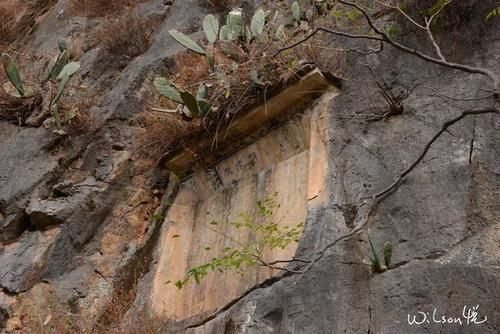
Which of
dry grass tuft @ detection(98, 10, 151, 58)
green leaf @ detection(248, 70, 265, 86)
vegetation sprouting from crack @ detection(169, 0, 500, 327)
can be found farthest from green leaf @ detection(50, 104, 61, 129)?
vegetation sprouting from crack @ detection(169, 0, 500, 327)

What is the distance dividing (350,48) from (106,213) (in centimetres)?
260

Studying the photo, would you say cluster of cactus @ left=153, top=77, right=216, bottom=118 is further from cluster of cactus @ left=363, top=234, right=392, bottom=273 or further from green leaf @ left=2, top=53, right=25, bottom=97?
green leaf @ left=2, top=53, right=25, bottom=97

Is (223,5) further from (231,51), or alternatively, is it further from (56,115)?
(231,51)

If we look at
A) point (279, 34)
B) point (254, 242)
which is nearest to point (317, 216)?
point (254, 242)

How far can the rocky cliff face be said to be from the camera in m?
4.10

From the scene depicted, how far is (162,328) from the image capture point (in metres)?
5.34

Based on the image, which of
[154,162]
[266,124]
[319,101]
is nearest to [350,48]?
[319,101]

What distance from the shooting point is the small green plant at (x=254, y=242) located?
15.7ft

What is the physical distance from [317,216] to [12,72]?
4284 millimetres

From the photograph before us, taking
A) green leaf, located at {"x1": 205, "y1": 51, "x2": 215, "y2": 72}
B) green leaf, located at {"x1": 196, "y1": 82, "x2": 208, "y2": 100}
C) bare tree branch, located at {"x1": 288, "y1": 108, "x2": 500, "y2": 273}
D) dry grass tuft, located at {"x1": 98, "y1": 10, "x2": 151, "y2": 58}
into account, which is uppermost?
green leaf, located at {"x1": 205, "y1": 51, "x2": 215, "y2": 72}

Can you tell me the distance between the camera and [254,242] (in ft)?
17.6

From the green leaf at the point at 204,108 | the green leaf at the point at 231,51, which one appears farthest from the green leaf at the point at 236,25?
the green leaf at the point at 204,108

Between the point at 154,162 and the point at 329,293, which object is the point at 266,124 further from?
the point at 329,293

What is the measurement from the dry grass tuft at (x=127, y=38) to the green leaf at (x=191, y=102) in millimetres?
2852
